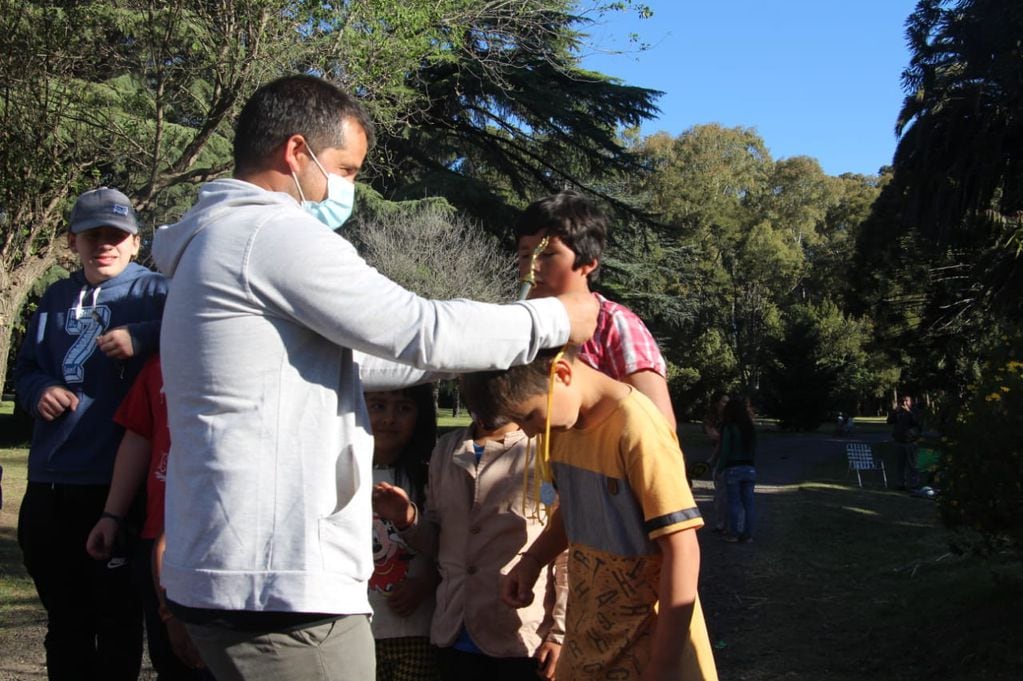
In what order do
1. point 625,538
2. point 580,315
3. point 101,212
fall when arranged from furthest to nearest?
point 101,212, point 625,538, point 580,315

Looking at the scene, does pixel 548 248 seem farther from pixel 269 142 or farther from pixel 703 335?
pixel 703 335

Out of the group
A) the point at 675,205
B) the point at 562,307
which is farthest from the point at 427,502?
the point at 675,205

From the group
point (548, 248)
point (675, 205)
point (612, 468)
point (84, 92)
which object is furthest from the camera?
point (675, 205)

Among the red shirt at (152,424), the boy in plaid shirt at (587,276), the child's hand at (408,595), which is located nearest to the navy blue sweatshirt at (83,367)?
the red shirt at (152,424)

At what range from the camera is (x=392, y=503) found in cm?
316

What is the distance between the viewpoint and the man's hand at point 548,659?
3205 millimetres

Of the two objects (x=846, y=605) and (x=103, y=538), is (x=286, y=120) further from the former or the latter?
(x=846, y=605)

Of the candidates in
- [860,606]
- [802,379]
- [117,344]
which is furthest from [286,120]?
[802,379]

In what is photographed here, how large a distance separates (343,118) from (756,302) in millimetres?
50969

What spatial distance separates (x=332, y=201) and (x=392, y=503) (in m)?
1.20

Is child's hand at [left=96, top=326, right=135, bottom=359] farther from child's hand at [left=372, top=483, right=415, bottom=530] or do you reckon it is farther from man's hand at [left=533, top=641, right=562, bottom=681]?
man's hand at [left=533, top=641, right=562, bottom=681]

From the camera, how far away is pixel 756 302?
5153cm

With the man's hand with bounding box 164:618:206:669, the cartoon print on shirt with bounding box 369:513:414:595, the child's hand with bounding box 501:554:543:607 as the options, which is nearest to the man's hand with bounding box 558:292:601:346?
the child's hand with bounding box 501:554:543:607

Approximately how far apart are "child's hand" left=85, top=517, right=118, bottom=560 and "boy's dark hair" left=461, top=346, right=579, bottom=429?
1.66 metres
